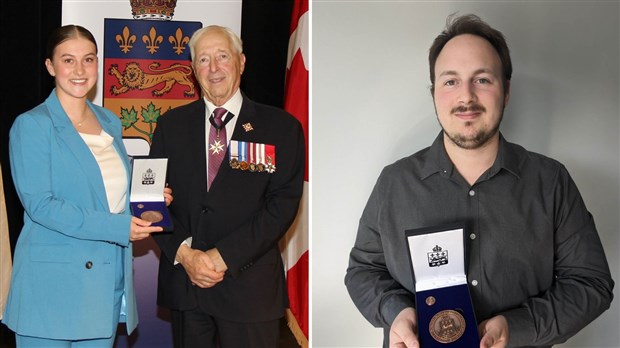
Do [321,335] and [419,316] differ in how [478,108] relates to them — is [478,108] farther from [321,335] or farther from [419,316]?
[321,335]

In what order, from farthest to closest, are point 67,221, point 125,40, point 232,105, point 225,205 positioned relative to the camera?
1. point 125,40
2. point 232,105
3. point 225,205
4. point 67,221

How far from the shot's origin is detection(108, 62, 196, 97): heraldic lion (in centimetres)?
393

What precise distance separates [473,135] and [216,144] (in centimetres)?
105

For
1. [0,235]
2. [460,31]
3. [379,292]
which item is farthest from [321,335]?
[0,235]

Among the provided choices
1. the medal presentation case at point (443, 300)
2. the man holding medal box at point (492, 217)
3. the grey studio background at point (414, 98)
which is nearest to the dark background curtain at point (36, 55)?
the grey studio background at point (414, 98)

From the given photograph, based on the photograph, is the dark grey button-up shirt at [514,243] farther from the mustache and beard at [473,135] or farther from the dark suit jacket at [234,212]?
the dark suit jacket at [234,212]

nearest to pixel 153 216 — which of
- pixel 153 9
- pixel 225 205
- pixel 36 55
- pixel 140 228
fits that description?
pixel 140 228

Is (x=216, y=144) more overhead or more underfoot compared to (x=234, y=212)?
more overhead

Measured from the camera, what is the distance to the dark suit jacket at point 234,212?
2.58 m

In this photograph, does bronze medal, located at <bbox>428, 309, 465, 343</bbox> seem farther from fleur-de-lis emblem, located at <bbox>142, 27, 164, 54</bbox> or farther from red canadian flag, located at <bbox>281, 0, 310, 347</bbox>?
fleur-de-lis emblem, located at <bbox>142, 27, 164, 54</bbox>

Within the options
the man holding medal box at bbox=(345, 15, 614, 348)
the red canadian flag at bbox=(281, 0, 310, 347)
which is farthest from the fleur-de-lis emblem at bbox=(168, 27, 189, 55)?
the man holding medal box at bbox=(345, 15, 614, 348)

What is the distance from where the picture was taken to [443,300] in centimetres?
174

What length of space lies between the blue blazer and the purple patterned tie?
0.36 m

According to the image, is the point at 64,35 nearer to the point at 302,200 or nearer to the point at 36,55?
the point at 36,55
